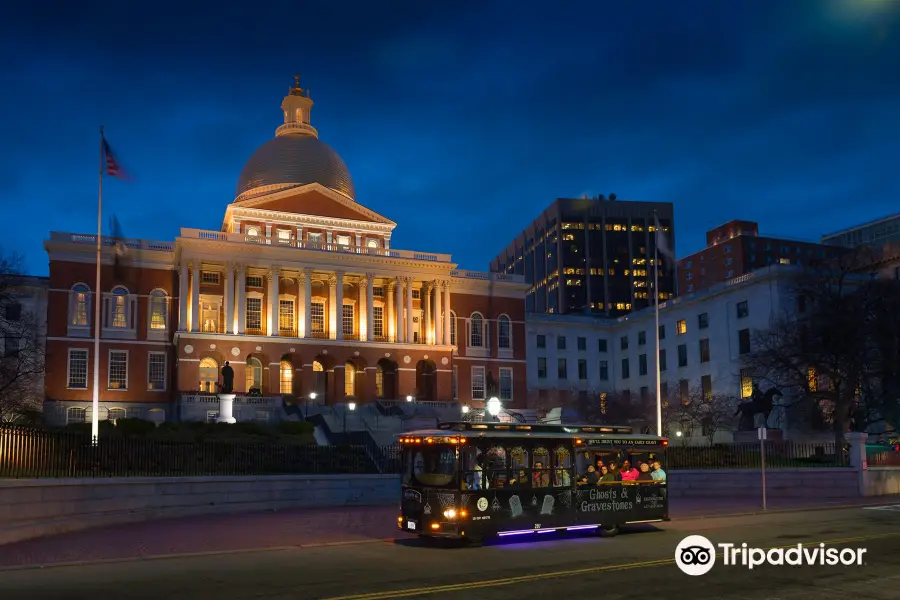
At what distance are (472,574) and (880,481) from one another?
31.2 m

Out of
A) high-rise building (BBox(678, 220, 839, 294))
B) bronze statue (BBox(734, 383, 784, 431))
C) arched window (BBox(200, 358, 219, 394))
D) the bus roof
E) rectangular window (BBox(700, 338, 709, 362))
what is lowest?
the bus roof

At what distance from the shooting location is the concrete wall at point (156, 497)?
2395cm

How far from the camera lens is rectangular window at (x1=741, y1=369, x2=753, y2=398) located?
77.2m

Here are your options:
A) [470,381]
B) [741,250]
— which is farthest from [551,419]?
[741,250]

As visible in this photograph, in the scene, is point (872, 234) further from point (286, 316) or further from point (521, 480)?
point (521, 480)

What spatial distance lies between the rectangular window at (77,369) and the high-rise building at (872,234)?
342 ft

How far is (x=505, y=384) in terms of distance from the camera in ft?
278

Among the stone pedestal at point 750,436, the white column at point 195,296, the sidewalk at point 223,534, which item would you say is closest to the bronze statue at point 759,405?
the stone pedestal at point 750,436

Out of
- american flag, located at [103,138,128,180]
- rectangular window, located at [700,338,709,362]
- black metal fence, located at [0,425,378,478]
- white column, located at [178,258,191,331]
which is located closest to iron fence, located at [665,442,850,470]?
black metal fence, located at [0,425,378,478]

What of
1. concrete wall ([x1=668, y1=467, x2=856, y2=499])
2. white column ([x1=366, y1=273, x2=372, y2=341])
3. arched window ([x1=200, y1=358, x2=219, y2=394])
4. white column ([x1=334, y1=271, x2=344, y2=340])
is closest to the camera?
concrete wall ([x1=668, y1=467, x2=856, y2=499])

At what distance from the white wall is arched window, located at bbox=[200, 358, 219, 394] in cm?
→ 3818

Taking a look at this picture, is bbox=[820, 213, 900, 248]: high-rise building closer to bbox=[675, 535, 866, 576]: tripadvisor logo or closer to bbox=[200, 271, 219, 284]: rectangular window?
bbox=[200, 271, 219, 284]: rectangular window

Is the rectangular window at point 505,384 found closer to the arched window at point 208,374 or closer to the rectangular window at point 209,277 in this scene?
the arched window at point 208,374

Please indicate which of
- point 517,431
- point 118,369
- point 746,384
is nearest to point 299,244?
point 118,369
